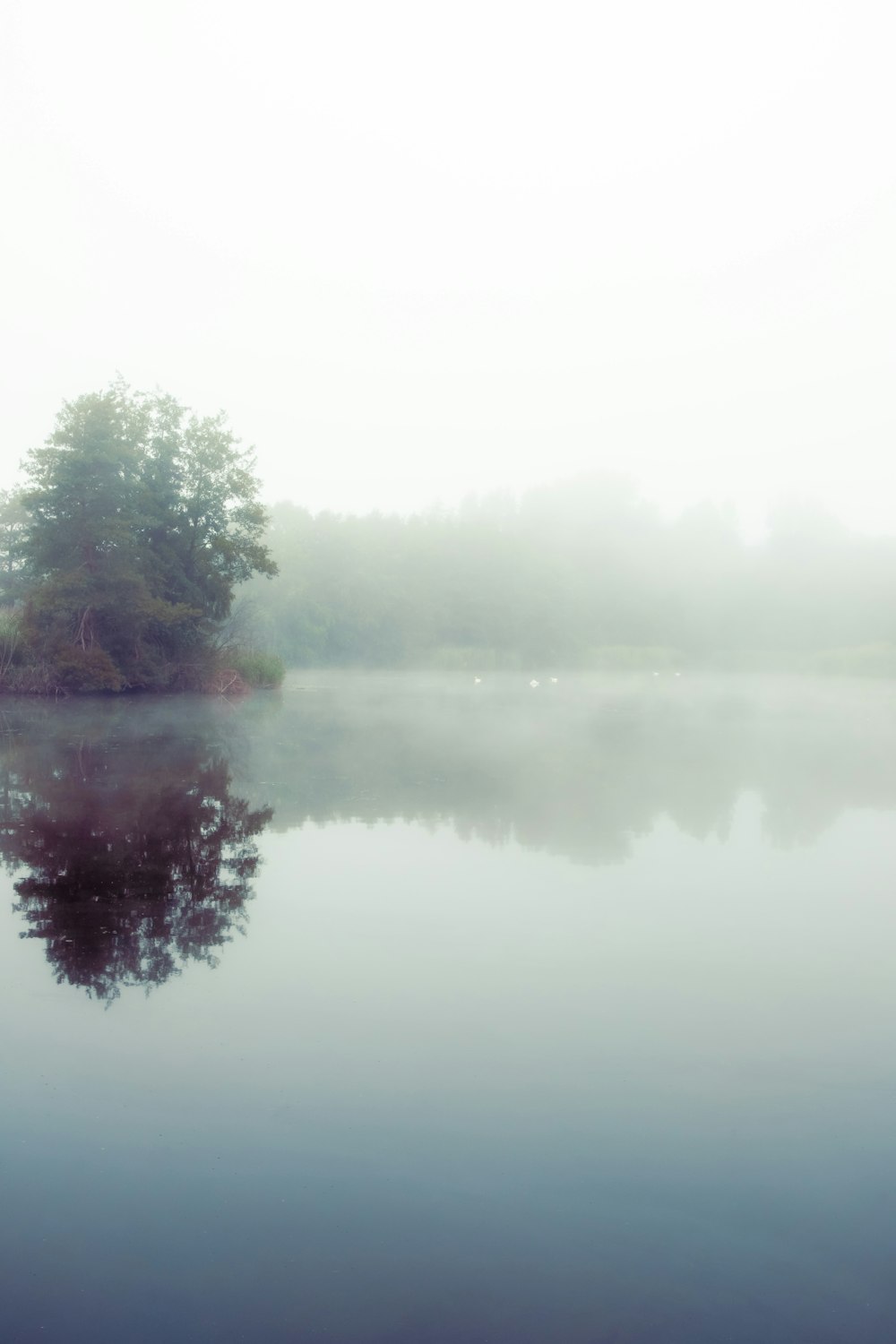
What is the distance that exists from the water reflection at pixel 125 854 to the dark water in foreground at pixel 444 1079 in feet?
0.16

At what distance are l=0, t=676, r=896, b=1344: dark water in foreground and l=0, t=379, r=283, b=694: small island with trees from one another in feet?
63.0

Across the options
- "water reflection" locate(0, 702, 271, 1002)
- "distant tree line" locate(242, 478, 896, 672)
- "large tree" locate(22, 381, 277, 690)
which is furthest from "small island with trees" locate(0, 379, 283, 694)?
"distant tree line" locate(242, 478, 896, 672)

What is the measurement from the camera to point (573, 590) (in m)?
82.4

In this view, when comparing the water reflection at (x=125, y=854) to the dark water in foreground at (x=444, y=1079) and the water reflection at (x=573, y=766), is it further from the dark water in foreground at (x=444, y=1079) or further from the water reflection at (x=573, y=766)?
the water reflection at (x=573, y=766)

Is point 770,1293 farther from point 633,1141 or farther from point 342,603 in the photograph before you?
point 342,603

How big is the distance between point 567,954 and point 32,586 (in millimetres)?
26342

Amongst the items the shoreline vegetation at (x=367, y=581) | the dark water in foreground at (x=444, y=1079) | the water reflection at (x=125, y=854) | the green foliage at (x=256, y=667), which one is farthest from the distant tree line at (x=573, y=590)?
the dark water in foreground at (x=444, y=1079)

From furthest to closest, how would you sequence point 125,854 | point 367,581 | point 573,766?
point 367,581 → point 573,766 → point 125,854

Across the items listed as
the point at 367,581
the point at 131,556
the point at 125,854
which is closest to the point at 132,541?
the point at 131,556

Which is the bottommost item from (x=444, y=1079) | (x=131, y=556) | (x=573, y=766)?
(x=444, y=1079)

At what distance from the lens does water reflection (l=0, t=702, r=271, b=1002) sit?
558cm

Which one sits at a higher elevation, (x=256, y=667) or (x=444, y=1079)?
(x=256, y=667)

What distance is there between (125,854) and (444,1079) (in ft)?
15.2

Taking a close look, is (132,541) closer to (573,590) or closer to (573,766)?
(573,766)
